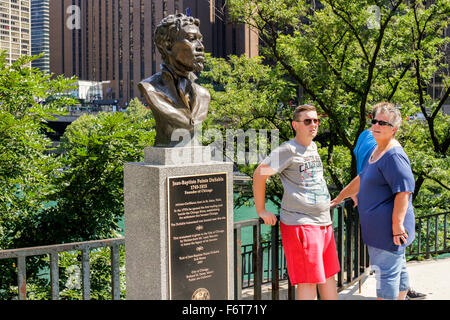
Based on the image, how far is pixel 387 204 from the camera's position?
11.8 feet

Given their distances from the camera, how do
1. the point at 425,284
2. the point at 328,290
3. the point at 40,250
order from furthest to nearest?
the point at 425,284
the point at 328,290
the point at 40,250

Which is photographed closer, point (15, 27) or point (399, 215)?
point (399, 215)

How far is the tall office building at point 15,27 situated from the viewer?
315ft

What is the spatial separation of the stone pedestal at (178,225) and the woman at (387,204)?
1.21 meters

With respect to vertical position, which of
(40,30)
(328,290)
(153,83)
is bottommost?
(328,290)

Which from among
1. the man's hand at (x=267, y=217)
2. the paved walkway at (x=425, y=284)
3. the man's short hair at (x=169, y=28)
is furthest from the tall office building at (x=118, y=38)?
the man's hand at (x=267, y=217)

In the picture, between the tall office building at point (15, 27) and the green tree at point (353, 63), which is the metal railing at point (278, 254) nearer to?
the green tree at point (353, 63)

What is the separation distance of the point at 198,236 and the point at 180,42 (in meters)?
1.72

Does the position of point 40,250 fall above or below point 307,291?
above

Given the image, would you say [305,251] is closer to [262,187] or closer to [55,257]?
[262,187]

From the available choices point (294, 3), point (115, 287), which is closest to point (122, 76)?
point (294, 3)

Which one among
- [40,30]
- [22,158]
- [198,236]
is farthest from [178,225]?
[40,30]

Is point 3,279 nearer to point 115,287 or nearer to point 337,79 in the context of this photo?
point 115,287
